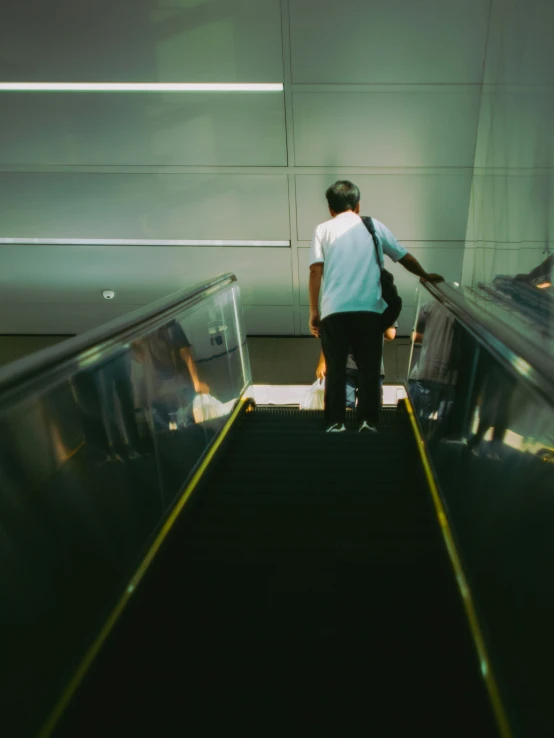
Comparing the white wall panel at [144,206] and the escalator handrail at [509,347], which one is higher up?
the white wall panel at [144,206]

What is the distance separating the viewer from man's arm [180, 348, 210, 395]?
2523 millimetres

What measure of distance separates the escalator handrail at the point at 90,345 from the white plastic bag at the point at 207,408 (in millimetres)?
538

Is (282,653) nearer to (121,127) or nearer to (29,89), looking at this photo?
(121,127)

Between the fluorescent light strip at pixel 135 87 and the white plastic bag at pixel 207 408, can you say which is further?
the fluorescent light strip at pixel 135 87

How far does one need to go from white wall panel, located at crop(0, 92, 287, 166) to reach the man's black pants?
2.48 m

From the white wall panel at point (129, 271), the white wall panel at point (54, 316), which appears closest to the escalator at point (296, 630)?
the white wall panel at point (129, 271)

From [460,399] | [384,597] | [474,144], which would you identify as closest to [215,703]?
[384,597]

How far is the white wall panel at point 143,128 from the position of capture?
4.45 m

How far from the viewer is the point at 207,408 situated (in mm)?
2787

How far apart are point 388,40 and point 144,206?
282 cm

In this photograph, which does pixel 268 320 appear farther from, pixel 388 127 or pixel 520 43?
pixel 520 43

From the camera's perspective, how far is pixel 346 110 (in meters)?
4.50

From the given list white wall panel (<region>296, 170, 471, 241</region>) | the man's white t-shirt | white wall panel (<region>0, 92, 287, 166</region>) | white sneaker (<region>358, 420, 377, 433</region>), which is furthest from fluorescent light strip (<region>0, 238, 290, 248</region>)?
white sneaker (<region>358, 420, 377, 433</region>)

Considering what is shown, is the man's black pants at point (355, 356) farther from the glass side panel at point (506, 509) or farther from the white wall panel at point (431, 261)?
the white wall panel at point (431, 261)
